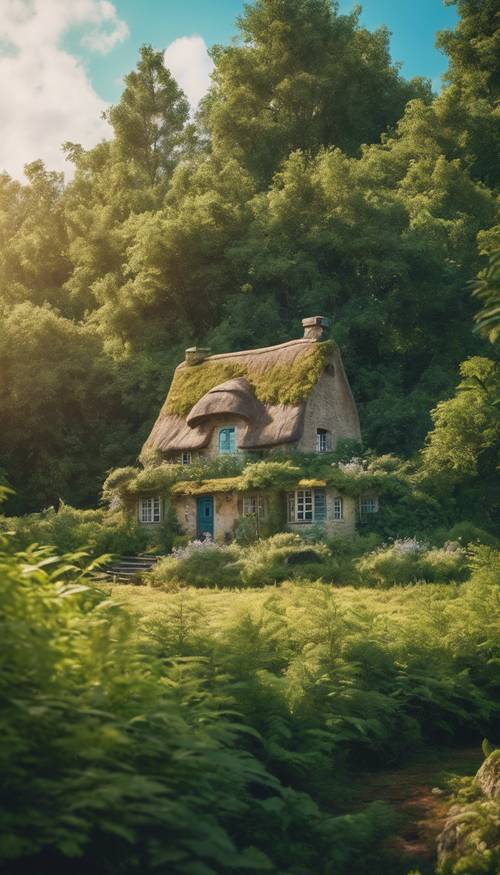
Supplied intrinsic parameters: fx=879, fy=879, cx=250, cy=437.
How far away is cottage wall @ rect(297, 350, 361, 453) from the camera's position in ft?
109

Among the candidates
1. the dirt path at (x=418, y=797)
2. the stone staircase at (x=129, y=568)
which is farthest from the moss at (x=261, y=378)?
the dirt path at (x=418, y=797)

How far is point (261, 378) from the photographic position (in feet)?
113

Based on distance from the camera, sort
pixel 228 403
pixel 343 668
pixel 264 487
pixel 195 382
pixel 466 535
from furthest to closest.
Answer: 1. pixel 195 382
2. pixel 228 403
3. pixel 264 487
4. pixel 466 535
5. pixel 343 668

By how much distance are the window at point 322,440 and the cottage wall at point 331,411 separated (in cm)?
14

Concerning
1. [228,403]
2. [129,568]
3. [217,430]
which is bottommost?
[129,568]

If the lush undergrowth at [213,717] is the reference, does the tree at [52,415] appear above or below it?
above

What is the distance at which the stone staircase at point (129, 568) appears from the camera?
25344 mm

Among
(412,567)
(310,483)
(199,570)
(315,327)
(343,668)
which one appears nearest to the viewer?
(343,668)

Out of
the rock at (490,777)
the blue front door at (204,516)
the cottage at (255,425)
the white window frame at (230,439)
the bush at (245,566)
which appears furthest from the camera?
the white window frame at (230,439)

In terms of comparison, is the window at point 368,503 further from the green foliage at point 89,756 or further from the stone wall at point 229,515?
the green foliage at point 89,756

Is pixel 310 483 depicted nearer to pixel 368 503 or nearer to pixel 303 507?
pixel 303 507

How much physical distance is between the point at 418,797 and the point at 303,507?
67.2 ft

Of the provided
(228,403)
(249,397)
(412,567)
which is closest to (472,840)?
(412,567)

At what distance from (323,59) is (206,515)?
120ft
